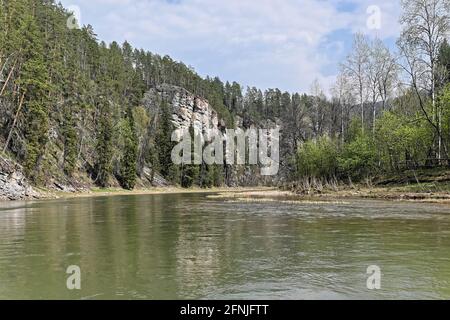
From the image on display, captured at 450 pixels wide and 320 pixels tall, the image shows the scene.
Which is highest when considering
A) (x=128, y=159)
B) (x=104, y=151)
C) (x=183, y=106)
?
(x=183, y=106)

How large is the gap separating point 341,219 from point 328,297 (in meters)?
14.9

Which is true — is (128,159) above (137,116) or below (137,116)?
below

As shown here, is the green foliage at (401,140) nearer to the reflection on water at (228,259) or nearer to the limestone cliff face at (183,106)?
the reflection on water at (228,259)

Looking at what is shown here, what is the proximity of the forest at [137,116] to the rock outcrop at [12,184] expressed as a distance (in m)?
4.98

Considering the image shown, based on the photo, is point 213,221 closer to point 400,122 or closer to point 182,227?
point 182,227

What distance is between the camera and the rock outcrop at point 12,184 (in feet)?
150

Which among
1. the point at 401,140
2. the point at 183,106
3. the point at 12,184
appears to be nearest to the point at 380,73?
the point at 401,140

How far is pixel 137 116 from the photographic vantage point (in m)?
115

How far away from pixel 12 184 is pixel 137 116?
229ft

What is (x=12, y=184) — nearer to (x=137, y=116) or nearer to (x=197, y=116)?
(x=137, y=116)

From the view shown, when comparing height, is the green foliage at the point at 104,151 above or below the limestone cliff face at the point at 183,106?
below

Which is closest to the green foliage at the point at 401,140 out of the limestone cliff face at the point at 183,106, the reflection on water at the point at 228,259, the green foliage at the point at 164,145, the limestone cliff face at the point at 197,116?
the reflection on water at the point at 228,259

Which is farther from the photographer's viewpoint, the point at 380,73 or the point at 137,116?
the point at 137,116

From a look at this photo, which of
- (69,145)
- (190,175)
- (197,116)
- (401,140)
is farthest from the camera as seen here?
(197,116)
